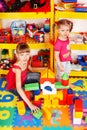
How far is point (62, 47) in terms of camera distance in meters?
2.13

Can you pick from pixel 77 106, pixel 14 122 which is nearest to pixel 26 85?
pixel 14 122

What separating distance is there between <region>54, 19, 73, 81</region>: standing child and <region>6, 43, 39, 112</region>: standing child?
240 millimetres

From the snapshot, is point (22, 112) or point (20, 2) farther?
point (20, 2)

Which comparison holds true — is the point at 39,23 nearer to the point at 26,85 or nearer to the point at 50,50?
the point at 50,50

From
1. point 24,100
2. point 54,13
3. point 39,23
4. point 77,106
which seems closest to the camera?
point 77,106

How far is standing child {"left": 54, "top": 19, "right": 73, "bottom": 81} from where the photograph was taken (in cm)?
208

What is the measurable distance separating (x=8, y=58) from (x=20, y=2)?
548mm

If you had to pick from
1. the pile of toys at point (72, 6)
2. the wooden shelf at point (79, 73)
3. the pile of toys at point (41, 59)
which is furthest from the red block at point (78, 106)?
the pile of toys at point (72, 6)

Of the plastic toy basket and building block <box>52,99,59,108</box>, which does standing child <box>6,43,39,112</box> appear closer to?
building block <box>52,99,59,108</box>

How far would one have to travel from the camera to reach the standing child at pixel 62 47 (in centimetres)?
208

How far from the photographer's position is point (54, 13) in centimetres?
219

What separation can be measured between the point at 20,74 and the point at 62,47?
379mm

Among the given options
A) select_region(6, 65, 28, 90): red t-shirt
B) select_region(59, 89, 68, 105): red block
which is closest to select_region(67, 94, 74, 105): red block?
select_region(59, 89, 68, 105): red block

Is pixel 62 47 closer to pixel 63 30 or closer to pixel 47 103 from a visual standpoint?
pixel 63 30
